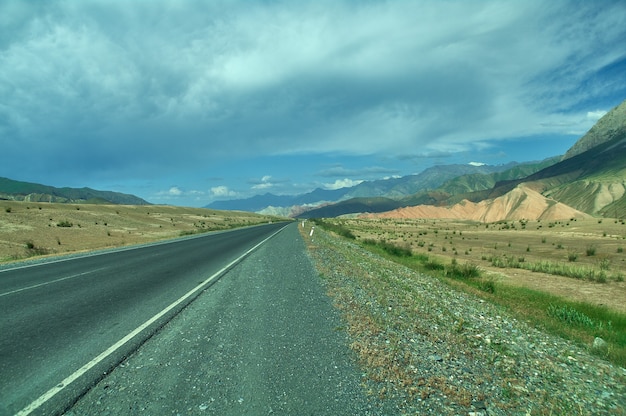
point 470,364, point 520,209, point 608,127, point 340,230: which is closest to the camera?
point 470,364

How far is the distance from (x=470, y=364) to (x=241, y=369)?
133 inches

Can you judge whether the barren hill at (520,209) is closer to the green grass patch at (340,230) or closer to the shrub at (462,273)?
the green grass patch at (340,230)

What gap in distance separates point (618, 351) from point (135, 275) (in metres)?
13.5

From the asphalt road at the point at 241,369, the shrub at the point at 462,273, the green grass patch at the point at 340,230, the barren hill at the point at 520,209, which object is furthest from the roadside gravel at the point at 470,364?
the barren hill at the point at 520,209

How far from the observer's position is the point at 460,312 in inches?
336

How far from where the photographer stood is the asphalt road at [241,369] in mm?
4031

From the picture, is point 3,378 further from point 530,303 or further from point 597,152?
point 597,152

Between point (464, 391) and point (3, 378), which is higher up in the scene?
point (3, 378)

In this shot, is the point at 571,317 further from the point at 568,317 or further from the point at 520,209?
the point at 520,209

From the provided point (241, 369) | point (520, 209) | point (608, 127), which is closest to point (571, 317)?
point (241, 369)

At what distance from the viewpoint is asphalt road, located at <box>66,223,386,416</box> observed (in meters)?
4.03

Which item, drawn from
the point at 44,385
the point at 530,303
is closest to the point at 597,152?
the point at 530,303

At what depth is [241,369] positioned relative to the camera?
495 centimetres

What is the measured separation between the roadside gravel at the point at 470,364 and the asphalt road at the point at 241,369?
1.34 ft
